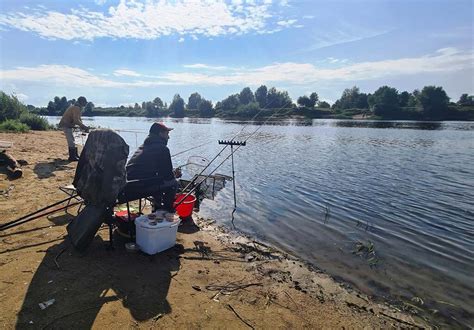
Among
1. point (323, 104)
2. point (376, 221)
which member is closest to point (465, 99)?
point (323, 104)

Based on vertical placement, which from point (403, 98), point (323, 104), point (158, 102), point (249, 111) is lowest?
point (249, 111)

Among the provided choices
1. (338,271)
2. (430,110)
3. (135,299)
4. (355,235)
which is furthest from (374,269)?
(430,110)

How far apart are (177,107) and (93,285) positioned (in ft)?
468

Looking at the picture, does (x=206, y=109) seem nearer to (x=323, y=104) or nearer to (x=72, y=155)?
(x=323, y=104)

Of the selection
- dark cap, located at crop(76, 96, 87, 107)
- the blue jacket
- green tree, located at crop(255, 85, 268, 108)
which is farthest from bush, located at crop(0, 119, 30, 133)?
green tree, located at crop(255, 85, 268, 108)

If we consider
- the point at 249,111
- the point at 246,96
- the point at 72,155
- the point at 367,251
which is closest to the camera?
the point at 367,251

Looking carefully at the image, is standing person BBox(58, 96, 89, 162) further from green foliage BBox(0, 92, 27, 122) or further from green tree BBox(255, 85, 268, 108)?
green tree BBox(255, 85, 268, 108)

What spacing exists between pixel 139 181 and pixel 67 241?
185cm

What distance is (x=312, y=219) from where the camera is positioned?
1005cm

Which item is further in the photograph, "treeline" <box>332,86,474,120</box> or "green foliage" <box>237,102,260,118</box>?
"green foliage" <box>237,102,260,118</box>

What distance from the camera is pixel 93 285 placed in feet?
15.7

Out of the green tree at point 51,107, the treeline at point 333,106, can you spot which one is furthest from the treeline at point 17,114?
the green tree at point 51,107

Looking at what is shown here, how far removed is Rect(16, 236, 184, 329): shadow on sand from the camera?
4.07 meters

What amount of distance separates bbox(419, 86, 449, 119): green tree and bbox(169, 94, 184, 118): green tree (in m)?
96.1
